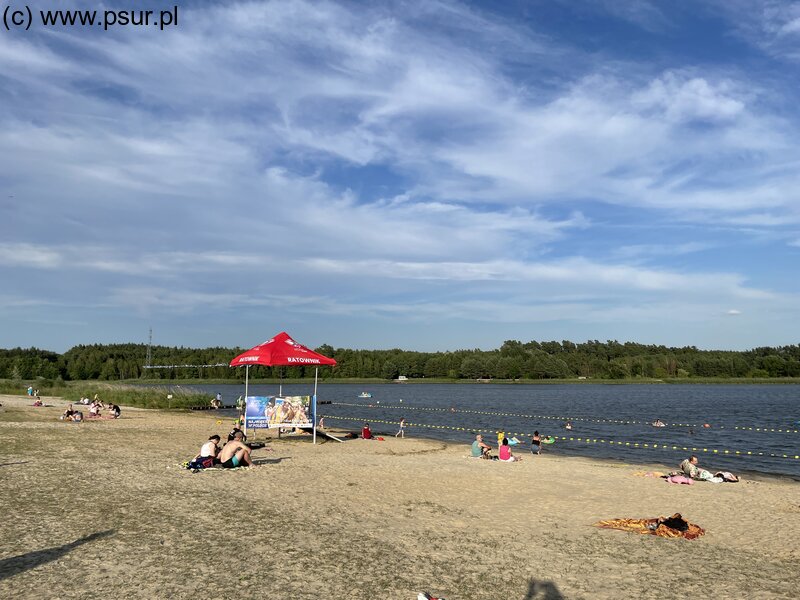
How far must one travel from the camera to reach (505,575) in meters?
7.94

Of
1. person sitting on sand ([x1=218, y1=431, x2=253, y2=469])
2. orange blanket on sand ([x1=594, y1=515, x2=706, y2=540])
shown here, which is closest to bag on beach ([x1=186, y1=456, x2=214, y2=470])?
person sitting on sand ([x1=218, y1=431, x2=253, y2=469])

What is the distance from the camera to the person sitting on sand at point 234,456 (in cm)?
1623

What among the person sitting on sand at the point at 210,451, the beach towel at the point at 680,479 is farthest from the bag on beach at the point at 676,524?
the person sitting on sand at the point at 210,451

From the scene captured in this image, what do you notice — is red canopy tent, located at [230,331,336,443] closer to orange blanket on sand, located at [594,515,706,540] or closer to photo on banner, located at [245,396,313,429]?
photo on banner, located at [245,396,313,429]

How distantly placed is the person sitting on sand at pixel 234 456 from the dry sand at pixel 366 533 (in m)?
0.43

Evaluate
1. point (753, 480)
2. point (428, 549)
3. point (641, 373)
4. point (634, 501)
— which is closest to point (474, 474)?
point (634, 501)

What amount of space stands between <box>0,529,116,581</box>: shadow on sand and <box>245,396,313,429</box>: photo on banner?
14392 millimetres

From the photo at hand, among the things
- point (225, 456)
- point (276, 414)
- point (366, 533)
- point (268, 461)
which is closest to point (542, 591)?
point (366, 533)

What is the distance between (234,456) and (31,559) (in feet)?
27.9

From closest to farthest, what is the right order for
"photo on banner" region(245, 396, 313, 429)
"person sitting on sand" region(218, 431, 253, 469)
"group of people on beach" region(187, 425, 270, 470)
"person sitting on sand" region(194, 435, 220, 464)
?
"group of people on beach" region(187, 425, 270, 470), "person sitting on sand" region(194, 435, 220, 464), "person sitting on sand" region(218, 431, 253, 469), "photo on banner" region(245, 396, 313, 429)

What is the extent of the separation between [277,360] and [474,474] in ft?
27.9

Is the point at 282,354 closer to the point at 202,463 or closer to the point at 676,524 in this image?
the point at 202,463

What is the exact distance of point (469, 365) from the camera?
572 feet

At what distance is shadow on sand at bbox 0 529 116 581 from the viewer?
24.3 ft
